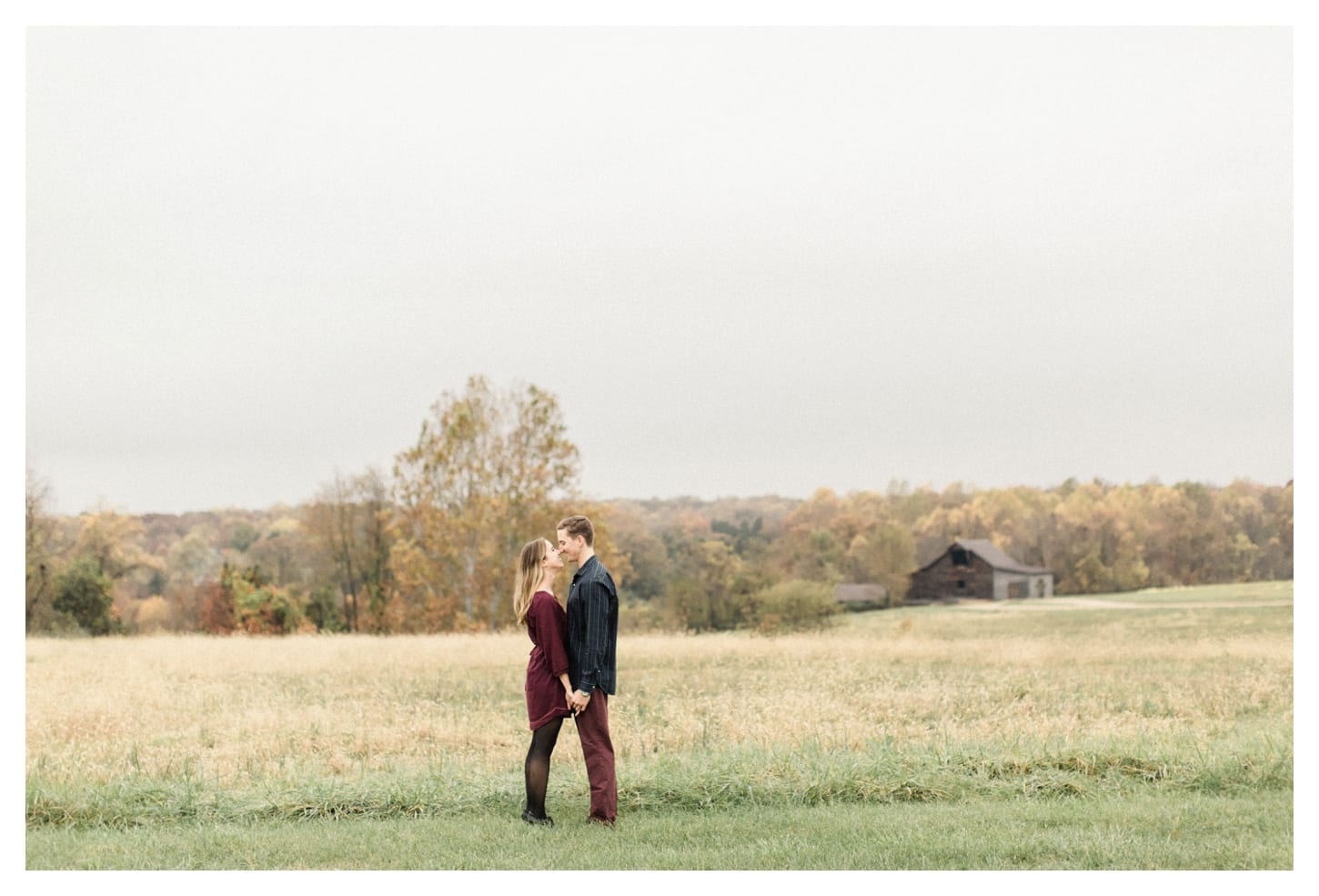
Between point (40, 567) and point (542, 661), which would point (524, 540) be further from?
point (542, 661)

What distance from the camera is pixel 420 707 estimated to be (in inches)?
529

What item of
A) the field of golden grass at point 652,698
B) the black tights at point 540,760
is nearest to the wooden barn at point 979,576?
the field of golden grass at point 652,698

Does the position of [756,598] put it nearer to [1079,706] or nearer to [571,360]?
[571,360]

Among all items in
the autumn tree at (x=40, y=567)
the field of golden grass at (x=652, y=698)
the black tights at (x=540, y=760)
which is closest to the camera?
the black tights at (x=540, y=760)

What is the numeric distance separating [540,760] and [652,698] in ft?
20.6

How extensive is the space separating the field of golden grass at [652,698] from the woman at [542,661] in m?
1.48

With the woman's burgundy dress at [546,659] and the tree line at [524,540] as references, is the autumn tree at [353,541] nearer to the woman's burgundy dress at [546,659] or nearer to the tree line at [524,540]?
the tree line at [524,540]

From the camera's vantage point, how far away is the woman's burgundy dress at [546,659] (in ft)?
25.0

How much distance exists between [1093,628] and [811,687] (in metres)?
11.5

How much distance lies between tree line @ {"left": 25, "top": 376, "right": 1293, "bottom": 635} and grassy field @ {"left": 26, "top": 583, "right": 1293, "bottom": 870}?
776cm

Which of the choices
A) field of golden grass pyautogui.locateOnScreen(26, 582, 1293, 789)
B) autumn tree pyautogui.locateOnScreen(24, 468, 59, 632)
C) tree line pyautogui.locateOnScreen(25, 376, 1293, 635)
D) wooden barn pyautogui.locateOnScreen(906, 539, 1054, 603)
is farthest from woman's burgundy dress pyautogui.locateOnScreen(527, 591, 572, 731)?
wooden barn pyautogui.locateOnScreen(906, 539, 1054, 603)

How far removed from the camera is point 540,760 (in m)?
7.80

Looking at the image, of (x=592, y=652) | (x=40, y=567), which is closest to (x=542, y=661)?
(x=592, y=652)

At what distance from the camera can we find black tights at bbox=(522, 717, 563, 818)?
778cm
